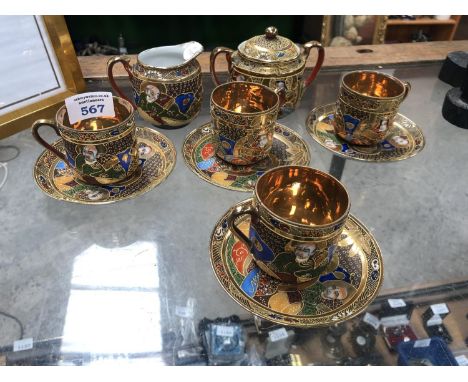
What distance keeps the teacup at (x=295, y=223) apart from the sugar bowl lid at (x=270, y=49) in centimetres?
31

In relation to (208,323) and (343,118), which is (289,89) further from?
(208,323)

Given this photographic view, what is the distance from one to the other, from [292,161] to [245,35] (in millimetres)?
1351

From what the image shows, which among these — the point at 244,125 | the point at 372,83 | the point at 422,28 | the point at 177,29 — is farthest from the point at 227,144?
the point at 422,28

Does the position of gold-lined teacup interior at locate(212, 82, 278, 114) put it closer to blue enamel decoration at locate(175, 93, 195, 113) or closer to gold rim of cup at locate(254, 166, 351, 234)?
blue enamel decoration at locate(175, 93, 195, 113)

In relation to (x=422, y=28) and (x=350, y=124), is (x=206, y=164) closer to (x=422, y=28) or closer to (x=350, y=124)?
(x=350, y=124)

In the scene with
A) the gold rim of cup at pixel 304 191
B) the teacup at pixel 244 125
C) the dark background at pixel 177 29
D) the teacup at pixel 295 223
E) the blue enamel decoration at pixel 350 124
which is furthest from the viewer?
the dark background at pixel 177 29

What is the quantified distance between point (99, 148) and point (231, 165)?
9.8 inches

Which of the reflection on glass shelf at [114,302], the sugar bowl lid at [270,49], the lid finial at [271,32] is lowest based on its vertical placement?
the reflection on glass shelf at [114,302]

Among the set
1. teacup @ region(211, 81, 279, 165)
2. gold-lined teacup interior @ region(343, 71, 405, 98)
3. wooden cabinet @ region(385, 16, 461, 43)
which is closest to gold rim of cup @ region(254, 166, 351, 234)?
teacup @ region(211, 81, 279, 165)

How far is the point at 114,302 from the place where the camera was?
600 mm

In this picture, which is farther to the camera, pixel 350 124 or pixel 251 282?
pixel 350 124

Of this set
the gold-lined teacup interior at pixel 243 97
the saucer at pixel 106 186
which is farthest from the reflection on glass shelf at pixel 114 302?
the gold-lined teacup interior at pixel 243 97

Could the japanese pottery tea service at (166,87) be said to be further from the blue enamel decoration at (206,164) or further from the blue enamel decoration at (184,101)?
the blue enamel decoration at (206,164)

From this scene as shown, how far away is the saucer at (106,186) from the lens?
71 centimetres
